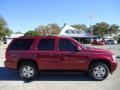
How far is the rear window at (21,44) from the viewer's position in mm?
11039

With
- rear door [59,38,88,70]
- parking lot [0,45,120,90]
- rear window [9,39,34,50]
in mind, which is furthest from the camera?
rear window [9,39,34,50]

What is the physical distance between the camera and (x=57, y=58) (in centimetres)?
1068

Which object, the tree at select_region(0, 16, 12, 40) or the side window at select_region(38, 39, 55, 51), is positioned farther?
the tree at select_region(0, 16, 12, 40)

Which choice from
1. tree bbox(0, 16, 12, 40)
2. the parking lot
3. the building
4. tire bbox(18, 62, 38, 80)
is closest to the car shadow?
the parking lot

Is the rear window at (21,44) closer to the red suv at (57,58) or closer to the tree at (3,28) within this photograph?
the red suv at (57,58)

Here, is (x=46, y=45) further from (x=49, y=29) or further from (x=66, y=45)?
(x=49, y=29)

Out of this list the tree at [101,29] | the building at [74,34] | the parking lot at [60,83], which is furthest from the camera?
the tree at [101,29]

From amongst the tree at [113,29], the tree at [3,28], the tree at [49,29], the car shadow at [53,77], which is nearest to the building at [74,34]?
the tree at [49,29]

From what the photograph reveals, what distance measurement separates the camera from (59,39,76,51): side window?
10766mm

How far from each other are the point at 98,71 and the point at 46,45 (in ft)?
7.58

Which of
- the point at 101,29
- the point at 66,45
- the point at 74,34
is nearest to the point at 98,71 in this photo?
the point at 66,45

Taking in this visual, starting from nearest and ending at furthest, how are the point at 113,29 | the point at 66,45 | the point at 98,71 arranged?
1. the point at 98,71
2. the point at 66,45
3. the point at 113,29

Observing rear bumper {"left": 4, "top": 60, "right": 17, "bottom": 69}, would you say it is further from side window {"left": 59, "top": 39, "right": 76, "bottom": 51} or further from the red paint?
side window {"left": 59, "top": 39, "right": 76, "bottom": 51}

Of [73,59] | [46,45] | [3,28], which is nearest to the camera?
[73,59]
